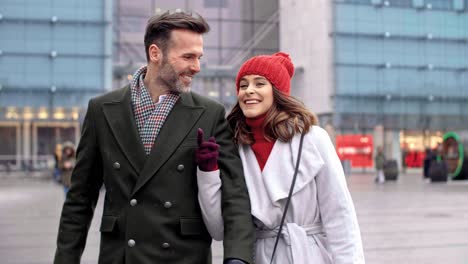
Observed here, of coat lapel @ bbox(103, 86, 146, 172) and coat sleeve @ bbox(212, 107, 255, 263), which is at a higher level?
coat lapel @ bbox(103, 86, 146, 172)

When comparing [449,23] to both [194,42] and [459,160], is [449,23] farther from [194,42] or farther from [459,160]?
[194,42]

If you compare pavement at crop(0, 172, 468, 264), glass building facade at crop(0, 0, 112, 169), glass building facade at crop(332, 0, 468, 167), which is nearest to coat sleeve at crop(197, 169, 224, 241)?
pavement at crop(0, 172, 468, 264)

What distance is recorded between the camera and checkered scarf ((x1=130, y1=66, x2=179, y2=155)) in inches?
109

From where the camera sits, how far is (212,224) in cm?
271

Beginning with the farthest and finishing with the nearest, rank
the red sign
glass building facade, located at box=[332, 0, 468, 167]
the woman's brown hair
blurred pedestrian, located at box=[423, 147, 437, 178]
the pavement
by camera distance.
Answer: glass building facade, located at box=[332, 0, 468, 167]
the red sign
blurred pedestrian, located at box=[423, 147, 437, 178]
the pavement
the woman's brown hair

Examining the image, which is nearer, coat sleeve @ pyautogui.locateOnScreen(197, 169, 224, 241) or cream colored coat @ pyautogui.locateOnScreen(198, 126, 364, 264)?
coat sleeve @ pyautogui.locateOnScreen(197, 169, 224, 241)

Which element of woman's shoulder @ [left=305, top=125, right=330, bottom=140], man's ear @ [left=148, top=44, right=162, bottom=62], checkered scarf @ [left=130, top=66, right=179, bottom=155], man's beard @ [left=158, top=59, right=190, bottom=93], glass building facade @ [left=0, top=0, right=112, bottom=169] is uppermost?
glass building facade @ [left=0, top=0, right=112, bottom=169]

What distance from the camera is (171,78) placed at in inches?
110

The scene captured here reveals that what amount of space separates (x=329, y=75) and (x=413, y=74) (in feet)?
21.3

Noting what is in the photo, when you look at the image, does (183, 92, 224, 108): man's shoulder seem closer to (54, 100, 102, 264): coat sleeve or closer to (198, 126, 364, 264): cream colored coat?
(198, 126, 364, 264): cream colored coat

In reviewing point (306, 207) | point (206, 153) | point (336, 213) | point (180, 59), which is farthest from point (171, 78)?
point (336, 213)

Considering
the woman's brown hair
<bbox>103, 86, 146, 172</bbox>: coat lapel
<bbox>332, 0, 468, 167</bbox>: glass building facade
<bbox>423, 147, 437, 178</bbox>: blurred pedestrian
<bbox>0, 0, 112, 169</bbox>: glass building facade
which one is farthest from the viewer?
<bbox>332, 0, 468, 167</bbox>: glass building facade

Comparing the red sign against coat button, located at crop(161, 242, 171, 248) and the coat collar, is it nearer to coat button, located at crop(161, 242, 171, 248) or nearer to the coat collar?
the coat collar

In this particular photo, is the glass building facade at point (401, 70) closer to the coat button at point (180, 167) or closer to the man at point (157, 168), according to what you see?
the man at point (157, 168)
